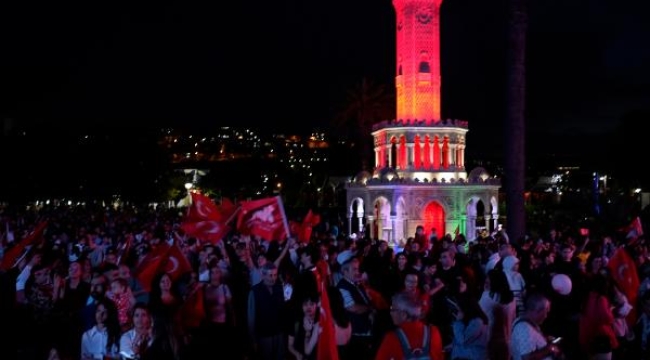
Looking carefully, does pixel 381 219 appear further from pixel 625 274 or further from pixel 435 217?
pixel 625 274

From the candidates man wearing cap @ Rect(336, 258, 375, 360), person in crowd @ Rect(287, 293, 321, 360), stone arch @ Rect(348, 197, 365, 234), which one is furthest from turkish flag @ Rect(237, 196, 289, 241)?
stone arch @ Rect(348, 197, 365, 234)

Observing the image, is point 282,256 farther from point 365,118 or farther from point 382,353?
point 365,118

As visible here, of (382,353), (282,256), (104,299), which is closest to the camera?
(382,353)

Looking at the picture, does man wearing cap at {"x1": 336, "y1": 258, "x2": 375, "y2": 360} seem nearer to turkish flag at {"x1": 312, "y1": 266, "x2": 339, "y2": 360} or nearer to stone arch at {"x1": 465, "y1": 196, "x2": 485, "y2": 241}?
turkish flag at {"x1": 312, "y1": 266, "x2": 339, "y2": 360}

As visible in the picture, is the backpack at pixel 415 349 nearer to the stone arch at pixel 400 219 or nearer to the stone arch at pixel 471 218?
the stone arch at pixel 400 219

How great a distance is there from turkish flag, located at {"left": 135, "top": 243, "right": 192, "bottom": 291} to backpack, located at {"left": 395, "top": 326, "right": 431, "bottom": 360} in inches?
222

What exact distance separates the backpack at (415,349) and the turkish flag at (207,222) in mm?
9170

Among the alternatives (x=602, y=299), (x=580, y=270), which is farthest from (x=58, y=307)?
(x=580, y=270)

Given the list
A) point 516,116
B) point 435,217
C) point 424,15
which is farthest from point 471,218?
point 516,116

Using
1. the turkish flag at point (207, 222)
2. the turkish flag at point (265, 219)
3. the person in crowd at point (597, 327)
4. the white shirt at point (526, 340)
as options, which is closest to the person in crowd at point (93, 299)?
the white shirt at point (526, 340)

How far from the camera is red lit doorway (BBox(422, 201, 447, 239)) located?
39.0m

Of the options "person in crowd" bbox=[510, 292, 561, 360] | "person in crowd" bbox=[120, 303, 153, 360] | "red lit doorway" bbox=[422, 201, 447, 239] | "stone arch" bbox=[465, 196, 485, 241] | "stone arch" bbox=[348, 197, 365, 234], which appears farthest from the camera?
"stone arch" bbox=[348, 197, 365, 234]

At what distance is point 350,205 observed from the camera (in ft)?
132

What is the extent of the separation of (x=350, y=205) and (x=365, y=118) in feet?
49.5
